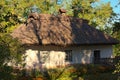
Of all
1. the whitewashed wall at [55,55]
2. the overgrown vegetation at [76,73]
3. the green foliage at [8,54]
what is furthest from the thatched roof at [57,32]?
the green foliage at [8,54]

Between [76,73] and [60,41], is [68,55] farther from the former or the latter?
[76,73]

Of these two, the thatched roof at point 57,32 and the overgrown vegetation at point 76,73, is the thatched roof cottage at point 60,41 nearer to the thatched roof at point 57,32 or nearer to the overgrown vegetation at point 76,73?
the thatched roof at point 57,32

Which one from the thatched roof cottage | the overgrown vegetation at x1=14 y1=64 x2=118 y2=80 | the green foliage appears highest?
the green foliage

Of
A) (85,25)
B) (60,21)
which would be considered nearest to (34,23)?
(60,21)

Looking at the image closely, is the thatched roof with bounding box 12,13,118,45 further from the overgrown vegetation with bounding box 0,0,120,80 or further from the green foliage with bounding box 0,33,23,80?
the green foliage with bounding box 0,33,23,80

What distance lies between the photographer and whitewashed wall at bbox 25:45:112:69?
3378 centimetres

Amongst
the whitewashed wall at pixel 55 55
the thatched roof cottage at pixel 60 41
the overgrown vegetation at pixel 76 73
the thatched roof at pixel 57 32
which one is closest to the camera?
the overgrown vegetation at pixel 76 73

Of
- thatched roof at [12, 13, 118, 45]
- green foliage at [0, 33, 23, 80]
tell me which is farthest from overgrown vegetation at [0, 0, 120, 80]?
thatched roof at [12, 13, 118, 45]

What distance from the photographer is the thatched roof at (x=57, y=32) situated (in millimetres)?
34156

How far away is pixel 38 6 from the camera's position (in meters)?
54.2

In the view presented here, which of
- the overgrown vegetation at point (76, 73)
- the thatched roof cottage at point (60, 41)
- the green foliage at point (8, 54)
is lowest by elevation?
the overgrown vegetation at point (76, 73)

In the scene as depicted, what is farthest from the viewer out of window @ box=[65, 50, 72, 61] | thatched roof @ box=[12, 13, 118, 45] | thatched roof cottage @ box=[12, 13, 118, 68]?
window @ box=[65, 50, 72, 61]

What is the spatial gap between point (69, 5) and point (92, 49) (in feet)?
65.0

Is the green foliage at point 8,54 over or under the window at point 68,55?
over
